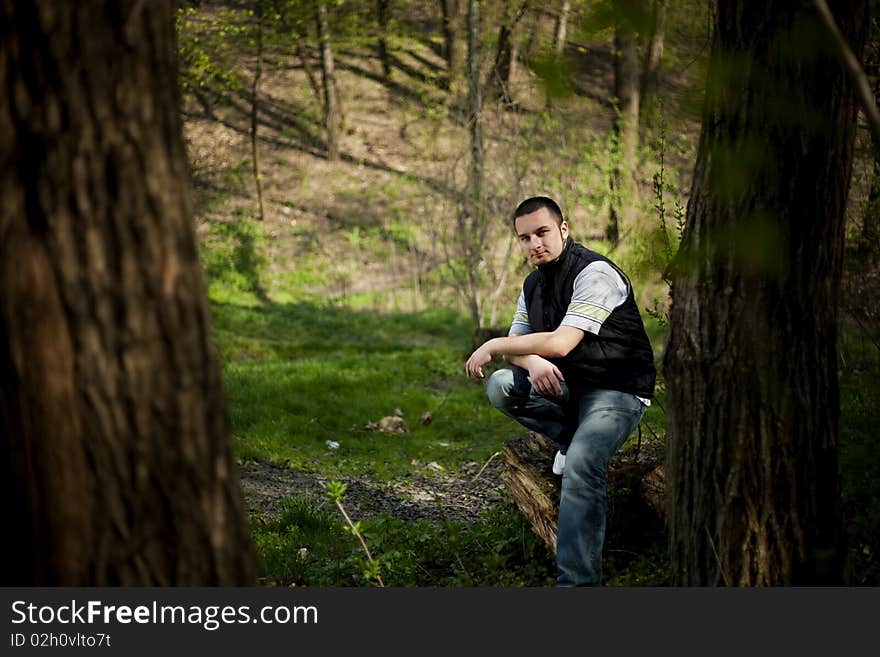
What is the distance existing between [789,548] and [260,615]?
6.05ft

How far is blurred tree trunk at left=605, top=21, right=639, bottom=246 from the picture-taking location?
13344 mm

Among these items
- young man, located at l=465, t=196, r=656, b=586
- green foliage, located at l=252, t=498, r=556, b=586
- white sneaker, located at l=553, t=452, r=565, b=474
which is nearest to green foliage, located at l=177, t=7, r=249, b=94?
green foliage, located at l=252, t=498, r=556, b=586

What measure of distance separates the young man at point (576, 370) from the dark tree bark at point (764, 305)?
0.94 metres

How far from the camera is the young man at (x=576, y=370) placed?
13.8 ft

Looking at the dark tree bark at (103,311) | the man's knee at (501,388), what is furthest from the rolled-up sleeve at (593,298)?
the dark tree bark at (103,311)

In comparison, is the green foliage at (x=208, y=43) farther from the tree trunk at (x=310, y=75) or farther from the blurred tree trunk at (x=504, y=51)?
the blurred tree trunk at (x=504, y=51)

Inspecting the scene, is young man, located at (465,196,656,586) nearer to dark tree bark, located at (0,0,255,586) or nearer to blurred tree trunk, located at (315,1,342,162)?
dark tree bark, located at (0,0,255,586)

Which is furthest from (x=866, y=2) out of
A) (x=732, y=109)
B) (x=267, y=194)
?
(x=267, y=194)

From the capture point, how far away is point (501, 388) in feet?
16.1

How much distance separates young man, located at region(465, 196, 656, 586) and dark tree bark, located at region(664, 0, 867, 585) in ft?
3.07

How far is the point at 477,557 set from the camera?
17.1 feet

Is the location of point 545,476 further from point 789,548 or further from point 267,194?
point 267,194

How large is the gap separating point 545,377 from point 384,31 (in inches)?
798

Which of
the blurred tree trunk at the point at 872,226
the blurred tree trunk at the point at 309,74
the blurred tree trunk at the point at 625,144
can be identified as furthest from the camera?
the blurred tree trunk at the point at 309,74
